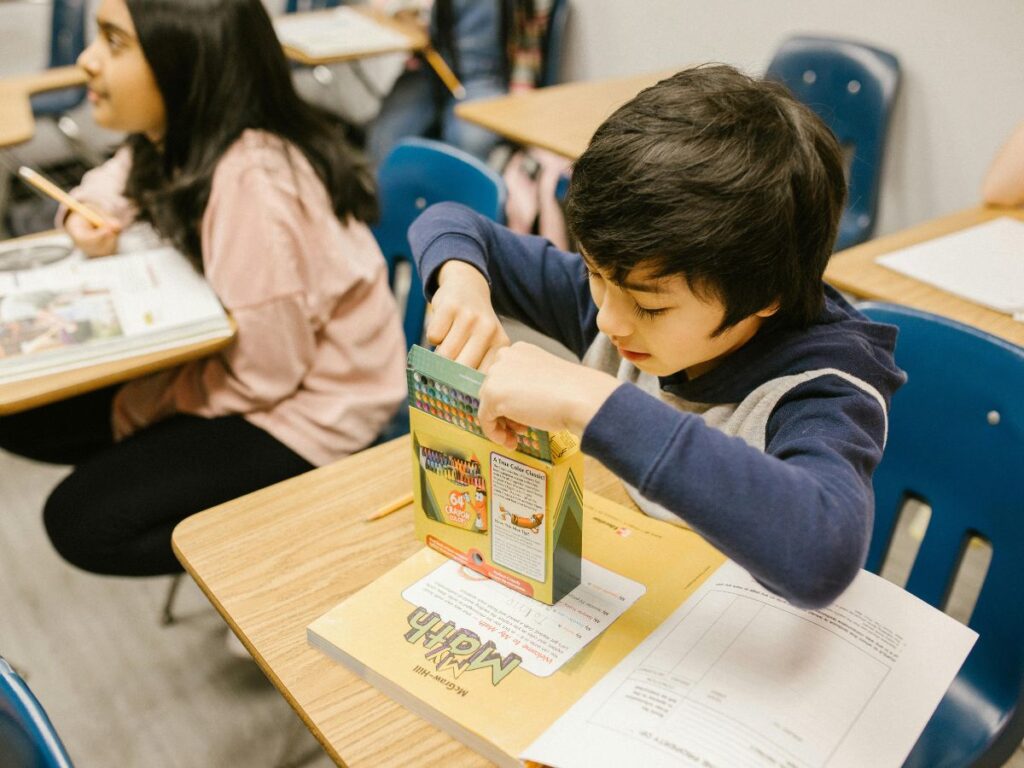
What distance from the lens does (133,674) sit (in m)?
1.83

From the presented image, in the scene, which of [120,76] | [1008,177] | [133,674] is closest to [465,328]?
[120,76]

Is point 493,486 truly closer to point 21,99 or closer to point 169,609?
point 169,609

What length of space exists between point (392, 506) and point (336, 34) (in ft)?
9.91

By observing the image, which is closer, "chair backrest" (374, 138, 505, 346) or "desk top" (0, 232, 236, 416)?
"desk top" (0, 232, 236, 416)

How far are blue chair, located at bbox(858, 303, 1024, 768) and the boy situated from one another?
0.58 feet

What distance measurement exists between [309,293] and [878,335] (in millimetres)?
932

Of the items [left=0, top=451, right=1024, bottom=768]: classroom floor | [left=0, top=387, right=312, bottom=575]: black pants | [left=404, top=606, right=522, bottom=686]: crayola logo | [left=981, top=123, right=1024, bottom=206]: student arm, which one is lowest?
[left=0, top=451, right=1024, bottom=768]: classroom floor

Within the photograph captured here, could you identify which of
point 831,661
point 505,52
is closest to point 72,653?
point 831,661

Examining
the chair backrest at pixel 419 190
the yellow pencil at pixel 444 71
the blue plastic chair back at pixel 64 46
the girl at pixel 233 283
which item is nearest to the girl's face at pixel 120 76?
the girl at pixel 233 283

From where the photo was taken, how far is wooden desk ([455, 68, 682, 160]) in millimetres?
2426

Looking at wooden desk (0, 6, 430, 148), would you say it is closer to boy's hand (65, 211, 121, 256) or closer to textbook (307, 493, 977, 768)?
boy's hand (65, 211, 121, 256)

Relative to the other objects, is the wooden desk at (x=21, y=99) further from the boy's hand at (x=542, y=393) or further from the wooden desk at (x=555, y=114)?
the boy's hand at (x=542, y=393)

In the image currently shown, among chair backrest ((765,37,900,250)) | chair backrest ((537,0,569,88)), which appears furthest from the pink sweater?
chair backrest ((537,0,569,88))

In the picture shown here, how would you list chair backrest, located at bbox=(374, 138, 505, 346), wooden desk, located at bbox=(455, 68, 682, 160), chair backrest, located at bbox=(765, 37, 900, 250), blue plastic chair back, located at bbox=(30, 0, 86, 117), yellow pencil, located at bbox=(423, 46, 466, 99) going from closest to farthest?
1. chair backrest, located at bbox=(374, 138, 505, 346)
2. wooden desk, located at bbox=(455, 68, 682, 160)
3. chair backrest, located at bbox=(765, 37, 900, 250)
4. yellow pencil, located at bbox=(423, 46, 466, 99)
5. blue plastic chair back, located at bbox=(30, 0, 86, 117)
